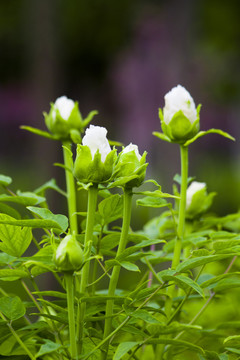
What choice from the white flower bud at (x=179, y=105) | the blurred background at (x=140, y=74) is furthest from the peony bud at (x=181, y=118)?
the blurred background at (x=140, y=74)

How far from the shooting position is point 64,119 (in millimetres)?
427

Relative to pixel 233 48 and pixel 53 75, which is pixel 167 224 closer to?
pixel 53 75

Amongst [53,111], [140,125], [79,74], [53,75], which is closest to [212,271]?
[53,111]

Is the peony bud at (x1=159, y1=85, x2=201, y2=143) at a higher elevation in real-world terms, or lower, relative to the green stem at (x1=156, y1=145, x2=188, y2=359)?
higher

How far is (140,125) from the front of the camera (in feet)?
8.66

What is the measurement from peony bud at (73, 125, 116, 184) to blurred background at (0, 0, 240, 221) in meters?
1.90

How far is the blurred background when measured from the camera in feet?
8.05

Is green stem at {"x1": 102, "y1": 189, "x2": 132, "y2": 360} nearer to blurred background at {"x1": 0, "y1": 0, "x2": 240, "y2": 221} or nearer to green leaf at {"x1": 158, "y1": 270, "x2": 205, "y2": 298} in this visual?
green leaf at {"x1": 158, "y1": 270, "x2": 205, "y2": 298}

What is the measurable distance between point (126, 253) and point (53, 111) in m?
0.19

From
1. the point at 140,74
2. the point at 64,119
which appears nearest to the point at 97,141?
the point at 64,119

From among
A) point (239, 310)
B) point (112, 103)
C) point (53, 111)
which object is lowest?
point (239, 310)

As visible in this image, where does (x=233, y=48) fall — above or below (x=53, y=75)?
above

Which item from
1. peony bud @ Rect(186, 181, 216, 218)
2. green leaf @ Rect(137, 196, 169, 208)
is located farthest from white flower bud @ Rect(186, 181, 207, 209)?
green leaf @ Rect(137, 196, 169, 208)

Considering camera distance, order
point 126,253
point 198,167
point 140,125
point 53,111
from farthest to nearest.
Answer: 1. point 198,167
2. point 140,125
3. point 53,111
4. point 126,253
